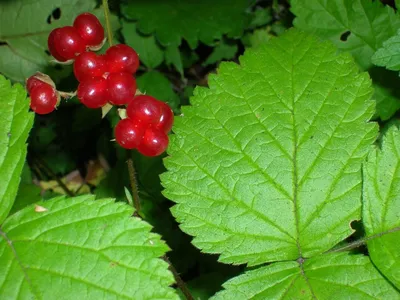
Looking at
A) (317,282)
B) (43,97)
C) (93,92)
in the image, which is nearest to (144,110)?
(93,92)

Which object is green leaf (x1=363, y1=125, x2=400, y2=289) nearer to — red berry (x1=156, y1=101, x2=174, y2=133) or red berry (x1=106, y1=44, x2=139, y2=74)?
red berry (x1=156, y1=101, x2=174, y2=133)

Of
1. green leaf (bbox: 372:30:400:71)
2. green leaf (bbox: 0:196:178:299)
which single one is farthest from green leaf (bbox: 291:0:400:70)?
green leaf (bbox: 0:196:178:299)

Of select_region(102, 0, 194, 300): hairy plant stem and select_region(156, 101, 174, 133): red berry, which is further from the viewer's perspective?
select_region(102, 0, 194, 300): hairy plant stem

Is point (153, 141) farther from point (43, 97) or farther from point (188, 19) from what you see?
point (188, 19)

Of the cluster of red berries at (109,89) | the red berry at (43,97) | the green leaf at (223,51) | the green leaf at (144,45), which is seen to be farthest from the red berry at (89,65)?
the green leaf at (223,51)

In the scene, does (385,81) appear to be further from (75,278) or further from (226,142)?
(75,278)

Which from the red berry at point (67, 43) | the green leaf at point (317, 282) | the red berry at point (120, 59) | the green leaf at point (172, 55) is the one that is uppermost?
the green leaf at point (172, 55)

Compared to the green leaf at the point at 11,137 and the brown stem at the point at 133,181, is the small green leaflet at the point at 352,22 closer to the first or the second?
the brown stem at the point at 133,181
